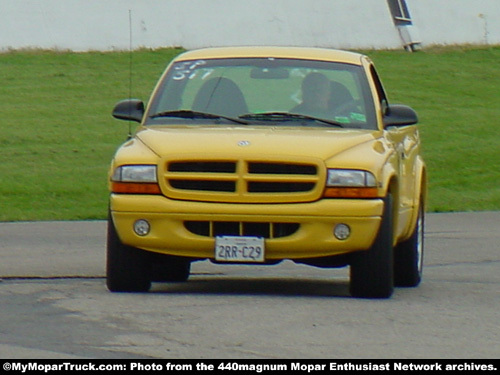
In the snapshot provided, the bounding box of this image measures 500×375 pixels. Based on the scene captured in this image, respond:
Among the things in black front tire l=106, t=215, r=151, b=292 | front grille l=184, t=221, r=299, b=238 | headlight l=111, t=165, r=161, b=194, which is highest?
headlight l=111, t=165, r=161, b=194

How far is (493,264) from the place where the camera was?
12312mm

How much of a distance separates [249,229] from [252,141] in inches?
22.8

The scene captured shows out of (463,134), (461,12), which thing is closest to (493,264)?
(463,134)

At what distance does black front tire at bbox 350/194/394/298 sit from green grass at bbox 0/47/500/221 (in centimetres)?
903

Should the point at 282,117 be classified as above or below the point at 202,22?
above

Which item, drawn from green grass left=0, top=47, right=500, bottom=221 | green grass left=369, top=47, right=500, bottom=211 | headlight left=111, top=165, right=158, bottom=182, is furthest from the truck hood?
green grass left=369, top=47, right=500, bottom=211

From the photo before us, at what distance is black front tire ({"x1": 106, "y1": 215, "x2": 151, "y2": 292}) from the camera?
9227 millimetres

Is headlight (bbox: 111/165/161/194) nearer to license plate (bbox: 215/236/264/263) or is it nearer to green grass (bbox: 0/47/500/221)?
license plate (bbox: 215/236/264/263)

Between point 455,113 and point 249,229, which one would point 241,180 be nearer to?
point 249,229

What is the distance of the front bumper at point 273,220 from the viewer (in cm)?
880

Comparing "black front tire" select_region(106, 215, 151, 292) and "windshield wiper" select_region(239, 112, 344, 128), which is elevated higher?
"windshield wiper" select_region(239, 112, 344, 128)

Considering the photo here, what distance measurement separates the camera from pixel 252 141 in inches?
355

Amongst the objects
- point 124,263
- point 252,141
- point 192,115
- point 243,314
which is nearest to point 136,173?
point 124,263
